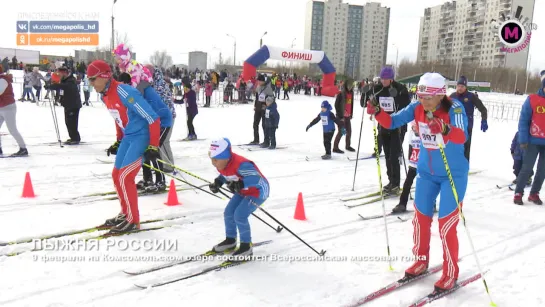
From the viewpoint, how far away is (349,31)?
367ft

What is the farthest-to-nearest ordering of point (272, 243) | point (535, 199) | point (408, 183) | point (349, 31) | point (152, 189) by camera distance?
point (349, 31)
point (535, 199)
point (152, 189)
point (408, 183)
point (272, 243)

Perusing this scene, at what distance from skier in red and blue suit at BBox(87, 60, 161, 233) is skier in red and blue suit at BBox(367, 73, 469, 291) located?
281 cm

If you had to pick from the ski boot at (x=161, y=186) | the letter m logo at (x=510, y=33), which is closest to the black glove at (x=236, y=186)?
the ski boot at (x=161, y=186)

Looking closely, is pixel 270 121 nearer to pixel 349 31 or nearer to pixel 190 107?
pixel 190 107

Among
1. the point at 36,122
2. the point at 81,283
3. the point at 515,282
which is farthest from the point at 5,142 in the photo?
the point at 515,282

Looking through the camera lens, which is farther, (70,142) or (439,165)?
(70,142)

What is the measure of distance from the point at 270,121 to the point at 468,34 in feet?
295

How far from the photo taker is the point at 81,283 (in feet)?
12.0

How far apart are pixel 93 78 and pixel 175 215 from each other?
204 centimetres

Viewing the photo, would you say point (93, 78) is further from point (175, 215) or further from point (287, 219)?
point (287, 219)

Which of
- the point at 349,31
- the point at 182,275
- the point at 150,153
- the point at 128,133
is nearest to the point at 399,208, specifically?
the point at 182,275

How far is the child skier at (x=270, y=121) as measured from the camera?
35.6ft

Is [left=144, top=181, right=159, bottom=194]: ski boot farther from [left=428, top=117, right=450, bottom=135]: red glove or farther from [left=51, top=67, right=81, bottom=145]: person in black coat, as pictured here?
[left=51, top=67, right=81, bottom=145]: person in black coat

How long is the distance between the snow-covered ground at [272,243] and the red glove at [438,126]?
146 cm
